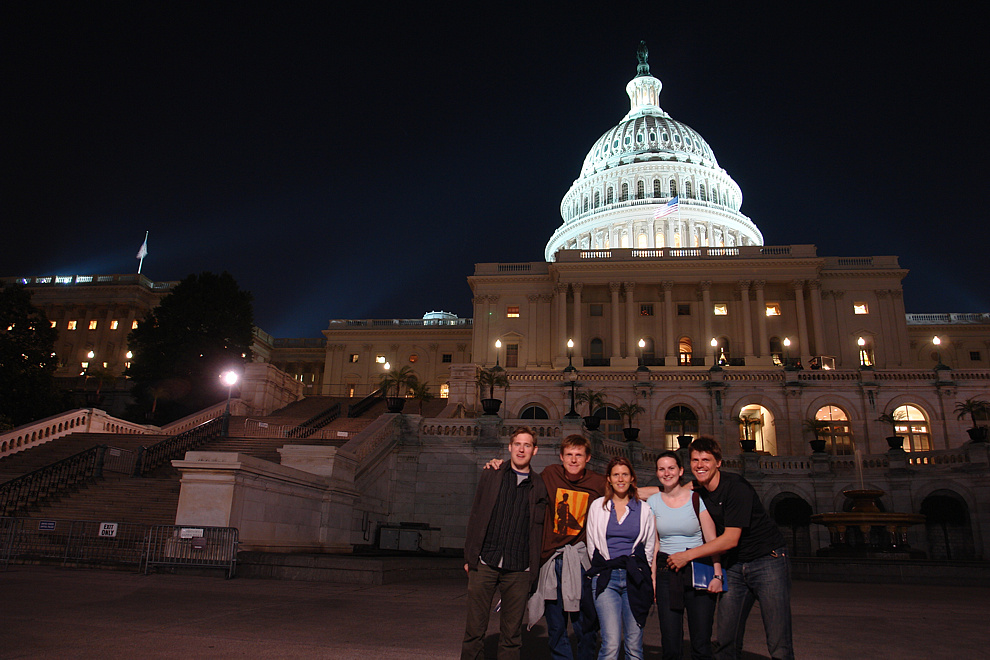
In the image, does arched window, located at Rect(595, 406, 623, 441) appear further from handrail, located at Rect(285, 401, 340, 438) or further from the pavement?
the pavement

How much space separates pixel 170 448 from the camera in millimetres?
26250

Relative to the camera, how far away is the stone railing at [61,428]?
2609 cm

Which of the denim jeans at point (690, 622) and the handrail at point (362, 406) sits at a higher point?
the handrail at point (362, 406)

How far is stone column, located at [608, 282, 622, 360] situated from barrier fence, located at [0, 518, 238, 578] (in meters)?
53.4

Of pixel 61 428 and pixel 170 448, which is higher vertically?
pixel 61 428

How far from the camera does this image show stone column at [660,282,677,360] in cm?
6606

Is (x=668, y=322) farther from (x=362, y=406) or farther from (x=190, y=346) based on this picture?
(x=190, y=346)

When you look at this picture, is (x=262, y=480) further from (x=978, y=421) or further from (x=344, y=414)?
(x=978, y=421)

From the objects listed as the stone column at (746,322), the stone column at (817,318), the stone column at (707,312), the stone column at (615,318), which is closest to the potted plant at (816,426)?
the stone column at (746,322)

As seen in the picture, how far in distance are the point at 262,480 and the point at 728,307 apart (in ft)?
198

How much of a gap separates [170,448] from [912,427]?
4239cm

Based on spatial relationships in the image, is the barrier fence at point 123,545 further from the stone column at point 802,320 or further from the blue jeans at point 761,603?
the stone column at point 802,320

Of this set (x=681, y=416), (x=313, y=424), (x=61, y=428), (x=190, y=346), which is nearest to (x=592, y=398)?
(x=681, y=416)

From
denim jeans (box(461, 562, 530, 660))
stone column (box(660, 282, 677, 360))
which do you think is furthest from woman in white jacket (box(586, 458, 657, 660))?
stone column (box(660, 282, 677, 360))
